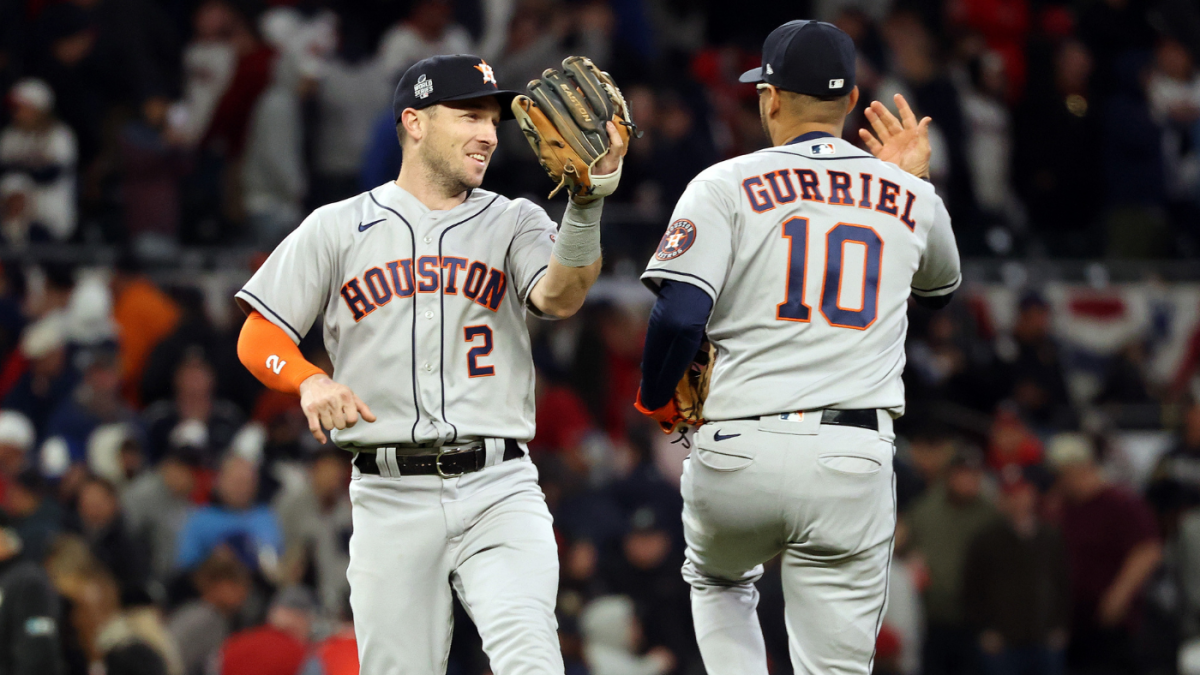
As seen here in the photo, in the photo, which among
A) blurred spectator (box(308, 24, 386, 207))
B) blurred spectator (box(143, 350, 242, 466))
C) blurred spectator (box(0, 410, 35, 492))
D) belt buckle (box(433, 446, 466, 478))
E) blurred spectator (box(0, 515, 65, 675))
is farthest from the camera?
blurred spectator (box(308, 24, 386, 207))

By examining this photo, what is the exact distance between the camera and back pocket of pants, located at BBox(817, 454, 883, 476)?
4559mm

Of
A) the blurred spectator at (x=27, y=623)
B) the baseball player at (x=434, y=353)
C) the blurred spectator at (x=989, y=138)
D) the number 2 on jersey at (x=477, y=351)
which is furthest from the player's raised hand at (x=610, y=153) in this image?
the blurred spectator at (x=989, y=138)

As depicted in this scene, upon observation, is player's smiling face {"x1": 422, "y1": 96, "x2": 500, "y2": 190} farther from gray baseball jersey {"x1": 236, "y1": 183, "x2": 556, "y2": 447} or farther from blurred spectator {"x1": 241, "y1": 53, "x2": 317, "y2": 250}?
blurred spectator {"x1": 241, "y1": 53, "x2": 317, "y2": 250}

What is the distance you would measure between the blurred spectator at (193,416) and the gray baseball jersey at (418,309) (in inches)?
212

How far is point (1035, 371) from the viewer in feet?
39.3

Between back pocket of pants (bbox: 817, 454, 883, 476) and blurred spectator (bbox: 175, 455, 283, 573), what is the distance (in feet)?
17.0

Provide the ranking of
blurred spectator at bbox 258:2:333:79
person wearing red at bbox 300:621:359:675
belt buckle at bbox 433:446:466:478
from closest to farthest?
belt buckle at bbox 433:446:466:478 → person wearing red at bbox 300:621:359:675 → blurred spectator at bbox 258:2:333:79

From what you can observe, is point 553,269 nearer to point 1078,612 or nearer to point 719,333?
point 719,333

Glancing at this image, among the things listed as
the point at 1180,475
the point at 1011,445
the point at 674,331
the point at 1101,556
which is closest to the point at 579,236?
the point at 674,331

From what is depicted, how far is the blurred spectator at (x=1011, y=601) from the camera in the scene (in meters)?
10.1

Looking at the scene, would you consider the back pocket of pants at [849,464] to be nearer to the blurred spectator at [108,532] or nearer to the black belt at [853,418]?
the black belt at [853,418]

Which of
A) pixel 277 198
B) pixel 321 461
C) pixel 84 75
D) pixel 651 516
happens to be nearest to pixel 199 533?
pixel 321 461

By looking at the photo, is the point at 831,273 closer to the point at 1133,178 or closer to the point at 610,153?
the point at 610,153

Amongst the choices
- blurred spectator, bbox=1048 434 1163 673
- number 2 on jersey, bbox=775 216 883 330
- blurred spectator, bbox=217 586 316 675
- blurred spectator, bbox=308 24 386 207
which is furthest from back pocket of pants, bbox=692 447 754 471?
blurred spectator, bbox=308 24 386 207
